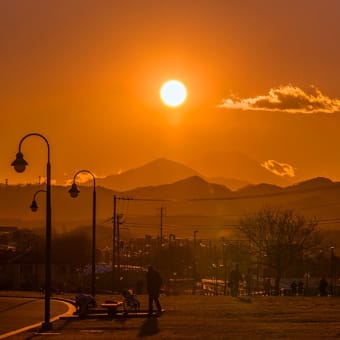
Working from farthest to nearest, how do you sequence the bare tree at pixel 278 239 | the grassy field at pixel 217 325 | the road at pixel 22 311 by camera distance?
the bare tree at pixel 278 239 < the road at pixel 22 311 < the grassy field at pixel 217 325

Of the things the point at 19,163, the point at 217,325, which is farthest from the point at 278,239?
the point at 19,163

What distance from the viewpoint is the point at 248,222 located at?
143875mm

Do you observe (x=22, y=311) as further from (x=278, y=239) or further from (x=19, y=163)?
(x=278, y=239)

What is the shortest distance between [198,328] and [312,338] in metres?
5.97

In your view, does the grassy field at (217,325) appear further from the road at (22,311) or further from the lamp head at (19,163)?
the lamp head at (19,163)

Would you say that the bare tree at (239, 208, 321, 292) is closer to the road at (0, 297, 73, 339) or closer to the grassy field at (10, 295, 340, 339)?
the road at (0, 297, 73, 339)

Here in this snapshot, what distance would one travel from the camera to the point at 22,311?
48938 mm

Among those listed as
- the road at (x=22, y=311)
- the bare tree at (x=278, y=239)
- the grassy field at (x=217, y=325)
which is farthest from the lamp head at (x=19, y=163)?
the bare tree at (x=278, y=239)

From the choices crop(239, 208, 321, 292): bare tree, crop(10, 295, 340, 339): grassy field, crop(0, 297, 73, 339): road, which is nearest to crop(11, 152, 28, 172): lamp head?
crop(0, 297, 73, 339): road

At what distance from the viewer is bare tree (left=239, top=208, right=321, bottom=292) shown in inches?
4983

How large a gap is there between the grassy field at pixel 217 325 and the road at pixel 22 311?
4.78 feet

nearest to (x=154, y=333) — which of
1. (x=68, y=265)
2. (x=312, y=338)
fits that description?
(x=312, y=338)

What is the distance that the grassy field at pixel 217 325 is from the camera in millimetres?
Answer: 33656

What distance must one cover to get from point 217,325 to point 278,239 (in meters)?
94.9
